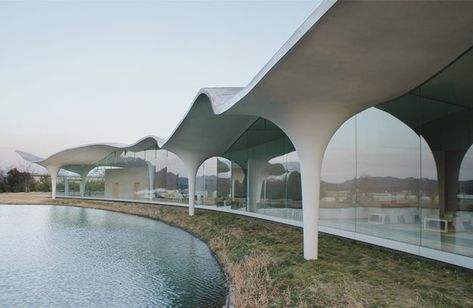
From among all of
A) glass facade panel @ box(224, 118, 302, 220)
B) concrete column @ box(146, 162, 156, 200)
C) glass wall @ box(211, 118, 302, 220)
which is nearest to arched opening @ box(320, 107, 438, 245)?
glass facade panel @ box(224, 118, 302, 220)

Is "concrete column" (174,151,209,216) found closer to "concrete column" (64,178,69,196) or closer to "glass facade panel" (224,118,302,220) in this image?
"glass facade panel" (224,118,302,220)

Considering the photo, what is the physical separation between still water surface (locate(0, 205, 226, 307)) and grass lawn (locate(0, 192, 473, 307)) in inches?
29.0

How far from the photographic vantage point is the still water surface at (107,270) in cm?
707

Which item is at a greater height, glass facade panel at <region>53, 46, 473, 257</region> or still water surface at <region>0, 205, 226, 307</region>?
glass facade panel at <region>53, 46, 473, 257</region>

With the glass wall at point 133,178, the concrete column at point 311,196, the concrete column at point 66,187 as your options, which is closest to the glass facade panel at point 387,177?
the concrete column at point 311,196

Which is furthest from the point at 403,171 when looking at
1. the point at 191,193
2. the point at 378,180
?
the point at 191,193

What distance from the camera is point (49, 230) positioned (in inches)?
630

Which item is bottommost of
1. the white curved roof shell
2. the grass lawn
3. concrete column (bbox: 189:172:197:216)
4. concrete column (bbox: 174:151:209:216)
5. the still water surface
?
the still water surface

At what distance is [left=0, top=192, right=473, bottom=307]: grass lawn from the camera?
5832 mm

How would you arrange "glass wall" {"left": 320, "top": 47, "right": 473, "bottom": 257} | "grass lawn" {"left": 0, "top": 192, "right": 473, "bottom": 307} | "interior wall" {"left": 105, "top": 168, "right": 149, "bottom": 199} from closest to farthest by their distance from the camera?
"grass lawn" {"left": 0, "top": 192, "right": 473, "bottom": 307}
"glass wall" {"left": 320, "top": 47, "right": 473, "bottom": 257}
"interior wall" {"left": 105, "top": 168, "right": 149, "bottom": 199}

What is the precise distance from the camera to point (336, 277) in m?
7.03

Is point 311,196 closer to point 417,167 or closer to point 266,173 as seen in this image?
point 417,167

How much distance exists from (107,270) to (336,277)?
4988 millimetres

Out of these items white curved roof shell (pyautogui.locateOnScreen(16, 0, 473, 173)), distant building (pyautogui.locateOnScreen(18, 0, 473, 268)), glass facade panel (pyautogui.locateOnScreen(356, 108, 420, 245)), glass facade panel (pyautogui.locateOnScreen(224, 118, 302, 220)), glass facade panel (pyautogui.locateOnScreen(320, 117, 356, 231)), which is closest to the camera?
white curved roof shell (pyautogui.locateOnScreen(16, 0, 473, 173))
